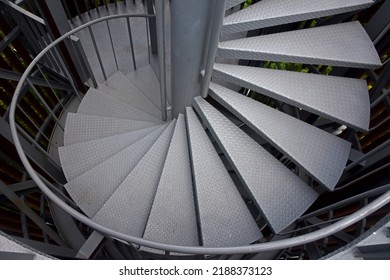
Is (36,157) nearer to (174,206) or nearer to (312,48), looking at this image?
(174,206)

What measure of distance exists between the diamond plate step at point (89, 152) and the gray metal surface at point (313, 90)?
1051mm

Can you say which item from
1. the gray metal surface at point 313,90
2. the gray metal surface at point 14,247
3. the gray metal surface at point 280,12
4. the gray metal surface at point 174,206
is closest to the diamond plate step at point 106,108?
the gray metal surface at point 174,206

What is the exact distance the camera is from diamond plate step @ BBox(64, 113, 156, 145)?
283 centimetres

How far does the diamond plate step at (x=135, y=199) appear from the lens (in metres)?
2.22

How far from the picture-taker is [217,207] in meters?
2.15

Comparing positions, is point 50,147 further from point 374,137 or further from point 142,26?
point 374,137

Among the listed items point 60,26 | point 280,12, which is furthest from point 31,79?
point 280,12

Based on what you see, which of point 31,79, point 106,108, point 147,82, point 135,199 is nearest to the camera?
point 135,199

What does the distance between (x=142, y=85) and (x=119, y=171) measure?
1.31 m

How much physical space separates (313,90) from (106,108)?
1.94 m

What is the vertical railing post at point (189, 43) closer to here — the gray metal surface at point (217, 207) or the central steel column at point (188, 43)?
the central steel column at point (188, 43)

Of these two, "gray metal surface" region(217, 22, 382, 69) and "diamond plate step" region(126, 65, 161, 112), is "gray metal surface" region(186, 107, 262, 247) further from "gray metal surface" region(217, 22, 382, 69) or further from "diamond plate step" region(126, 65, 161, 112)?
"diamond plate step" region(126, 65, 161, 112)

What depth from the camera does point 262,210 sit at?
2.11m
